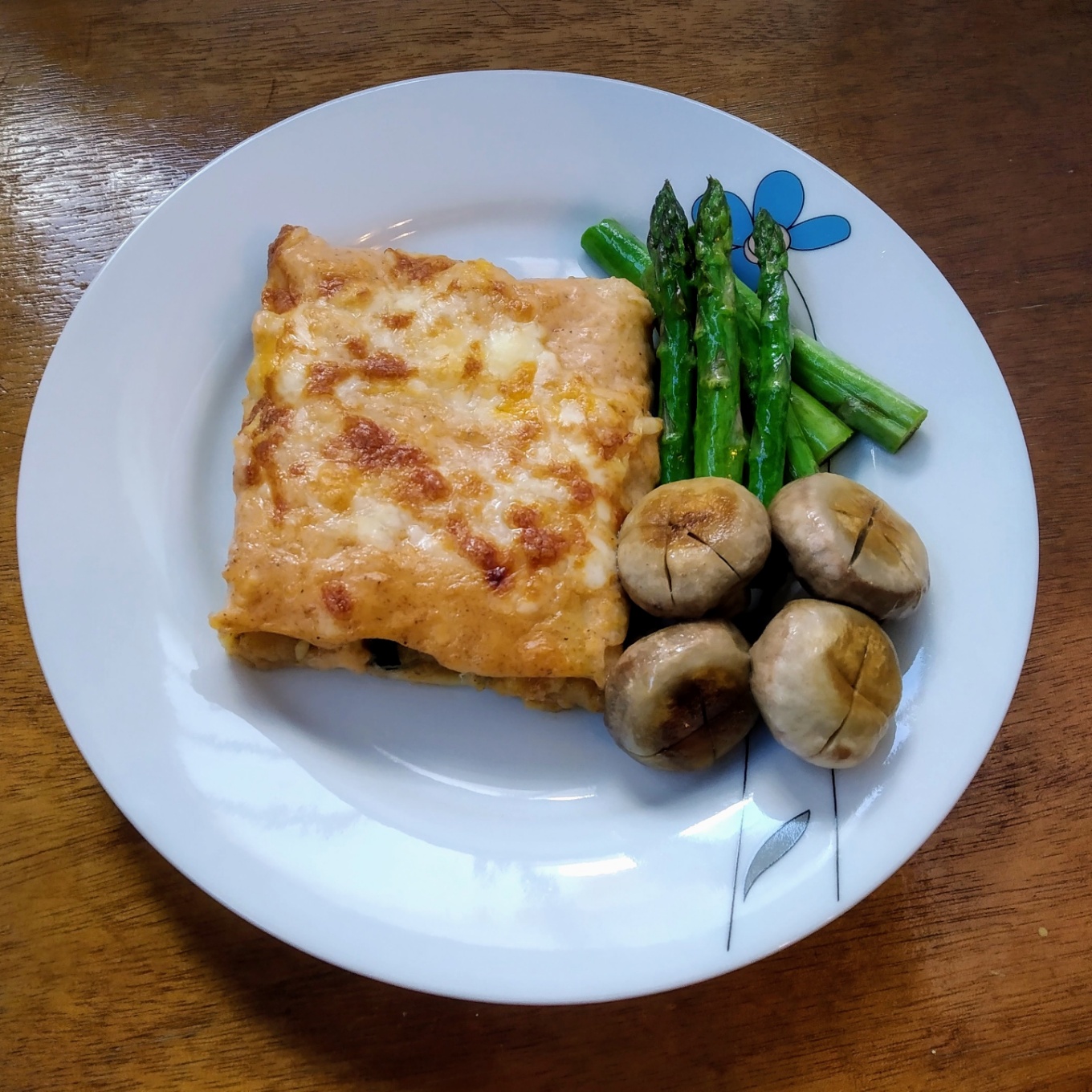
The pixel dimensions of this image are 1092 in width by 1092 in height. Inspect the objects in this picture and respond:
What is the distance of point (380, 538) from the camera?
2.69 metres

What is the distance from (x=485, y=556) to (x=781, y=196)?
1.85 metres

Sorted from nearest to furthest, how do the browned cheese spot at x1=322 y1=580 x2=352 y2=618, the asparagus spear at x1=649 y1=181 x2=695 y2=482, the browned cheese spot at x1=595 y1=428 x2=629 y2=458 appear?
1. the browned cheese spot at x1=322 y1=580 x2=352 y2=618
2. the browned cheese spot at x1=595 y1=428 x2=629 y2=458
3. the asparagus spear at x1=649 y1=181 x2=695 y2=482

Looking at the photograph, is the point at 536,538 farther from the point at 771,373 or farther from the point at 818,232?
the point at 818,232

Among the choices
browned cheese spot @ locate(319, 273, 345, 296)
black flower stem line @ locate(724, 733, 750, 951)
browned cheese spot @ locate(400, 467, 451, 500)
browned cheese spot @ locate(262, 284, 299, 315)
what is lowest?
Result: black flower stem line @ locate(724, 733, 750, 951)

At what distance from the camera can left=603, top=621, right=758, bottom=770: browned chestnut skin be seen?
2525 millimetres

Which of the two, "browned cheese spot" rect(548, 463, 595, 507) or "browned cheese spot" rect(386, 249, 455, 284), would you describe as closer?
"browned cheese spot" rect(548, 463, 595, 507)

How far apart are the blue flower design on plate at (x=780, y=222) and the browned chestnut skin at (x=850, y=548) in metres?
1.07

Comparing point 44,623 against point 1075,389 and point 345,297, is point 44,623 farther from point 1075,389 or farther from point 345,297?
point 1075,389

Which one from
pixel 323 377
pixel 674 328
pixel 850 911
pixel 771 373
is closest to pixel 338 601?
pixel 323 377

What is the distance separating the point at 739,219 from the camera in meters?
3.29

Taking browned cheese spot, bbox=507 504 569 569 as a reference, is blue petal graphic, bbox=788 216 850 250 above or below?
above

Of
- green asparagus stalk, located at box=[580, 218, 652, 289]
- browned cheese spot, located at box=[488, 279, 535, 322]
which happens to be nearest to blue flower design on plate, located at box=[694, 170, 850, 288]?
green asparagus stalk, located at box=[580, 218, 652, 289]

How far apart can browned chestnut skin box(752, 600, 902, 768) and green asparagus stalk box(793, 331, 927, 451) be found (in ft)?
2.64

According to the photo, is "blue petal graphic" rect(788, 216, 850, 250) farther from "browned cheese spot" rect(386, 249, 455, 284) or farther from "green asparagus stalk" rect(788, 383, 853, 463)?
"browned cheese spot" rect(386, 249, 455, 284)
